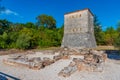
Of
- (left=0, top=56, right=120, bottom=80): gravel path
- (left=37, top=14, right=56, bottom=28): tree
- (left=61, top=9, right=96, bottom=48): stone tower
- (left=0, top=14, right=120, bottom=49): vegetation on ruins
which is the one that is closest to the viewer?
(left=0, top=56, right=120, bottom=80): gravel path

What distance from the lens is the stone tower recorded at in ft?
76.4

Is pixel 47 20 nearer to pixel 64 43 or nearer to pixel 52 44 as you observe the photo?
pixel 52 44

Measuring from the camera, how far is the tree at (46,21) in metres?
Answer: 51.9

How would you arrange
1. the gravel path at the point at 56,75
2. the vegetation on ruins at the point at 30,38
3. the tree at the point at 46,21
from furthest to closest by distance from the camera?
the tree at the point at 46,21 < the vegetation on ruins at the point at 30,38 < the gravel path at the point at 56,75

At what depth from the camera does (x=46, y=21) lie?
5212 cm

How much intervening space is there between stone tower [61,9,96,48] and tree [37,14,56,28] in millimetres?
25733

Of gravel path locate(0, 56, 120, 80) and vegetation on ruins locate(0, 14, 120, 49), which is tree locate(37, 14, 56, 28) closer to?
vegetation on ruins locate(0, 14, 120, 49)

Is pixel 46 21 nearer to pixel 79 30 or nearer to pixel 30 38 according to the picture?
pixel 30 38

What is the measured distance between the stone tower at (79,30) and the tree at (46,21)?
25.7 m

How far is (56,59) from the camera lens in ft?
40.6

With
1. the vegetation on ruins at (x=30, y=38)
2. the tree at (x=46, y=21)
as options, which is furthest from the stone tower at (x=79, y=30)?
the tree at (x=46, y=21)

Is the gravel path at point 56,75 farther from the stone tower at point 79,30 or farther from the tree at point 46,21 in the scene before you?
the tree at point 46,21


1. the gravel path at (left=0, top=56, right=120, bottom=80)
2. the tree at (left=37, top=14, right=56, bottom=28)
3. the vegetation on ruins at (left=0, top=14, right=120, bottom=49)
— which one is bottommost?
the gravel path at (left=0, top=56, right=120, bottom=80)

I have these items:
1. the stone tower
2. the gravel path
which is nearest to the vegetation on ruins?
the stone tower
